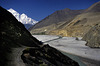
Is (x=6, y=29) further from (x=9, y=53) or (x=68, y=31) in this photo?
(x=68, y=31)

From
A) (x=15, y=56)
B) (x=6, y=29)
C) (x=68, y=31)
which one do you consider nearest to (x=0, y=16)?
(x=6, y=29)

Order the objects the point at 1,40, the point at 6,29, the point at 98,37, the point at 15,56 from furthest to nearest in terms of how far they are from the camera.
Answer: the point at 98,37 → the point at 6,29 → the point at 1,40 → the point at 15,56

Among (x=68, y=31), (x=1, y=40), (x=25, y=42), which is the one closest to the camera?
(x=1, y=40)

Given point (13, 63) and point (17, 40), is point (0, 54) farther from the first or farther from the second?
point (17, 40)

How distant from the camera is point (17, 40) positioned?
5.83 meters

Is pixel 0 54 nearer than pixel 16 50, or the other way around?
pixel 0 54

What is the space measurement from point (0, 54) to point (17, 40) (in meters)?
1.78

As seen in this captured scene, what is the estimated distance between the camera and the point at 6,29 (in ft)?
18.5

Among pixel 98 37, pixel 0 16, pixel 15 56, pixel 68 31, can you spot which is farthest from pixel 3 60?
pixel 68 31

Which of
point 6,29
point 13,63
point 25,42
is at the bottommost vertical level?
point 13,63

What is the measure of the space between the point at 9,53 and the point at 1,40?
2.63 ft

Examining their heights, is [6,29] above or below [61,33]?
below

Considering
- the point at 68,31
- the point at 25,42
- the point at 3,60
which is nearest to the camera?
the point at 3,60

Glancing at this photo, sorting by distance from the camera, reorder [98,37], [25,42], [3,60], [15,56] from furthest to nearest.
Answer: [98,37]
[25,42]
[15,56]
[3,60]
